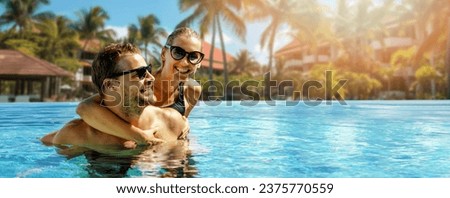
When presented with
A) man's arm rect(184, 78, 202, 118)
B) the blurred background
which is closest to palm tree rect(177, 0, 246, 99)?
the blurred background

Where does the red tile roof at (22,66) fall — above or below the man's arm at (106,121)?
above

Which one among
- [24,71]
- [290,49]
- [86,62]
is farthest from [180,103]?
[290,49]

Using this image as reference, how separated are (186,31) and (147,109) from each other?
0.72 metres

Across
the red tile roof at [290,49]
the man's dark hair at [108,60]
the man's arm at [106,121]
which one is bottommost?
the man's arm at [106,121]

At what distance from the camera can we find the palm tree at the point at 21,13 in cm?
3206

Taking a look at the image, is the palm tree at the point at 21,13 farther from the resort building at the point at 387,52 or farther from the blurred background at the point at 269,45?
the resort building at the point at 387,52

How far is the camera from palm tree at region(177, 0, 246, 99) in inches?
979

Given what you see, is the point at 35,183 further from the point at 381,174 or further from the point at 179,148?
the point at 381,174

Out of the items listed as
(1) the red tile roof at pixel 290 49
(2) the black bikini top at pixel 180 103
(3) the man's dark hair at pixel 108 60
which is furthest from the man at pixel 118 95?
(1) the red tile roof at pixel 290 49

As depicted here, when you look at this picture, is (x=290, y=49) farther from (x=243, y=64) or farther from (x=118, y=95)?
(x=118, y=95)

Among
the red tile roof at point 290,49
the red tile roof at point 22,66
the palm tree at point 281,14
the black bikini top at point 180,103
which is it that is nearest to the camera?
the black bikini top at point 180,103

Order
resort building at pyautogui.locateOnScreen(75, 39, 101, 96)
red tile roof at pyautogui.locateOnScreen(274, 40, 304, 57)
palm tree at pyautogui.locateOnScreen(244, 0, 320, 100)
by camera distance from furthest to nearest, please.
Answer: red tile roof at pyautogui.locateOnScreen(274, 40, 304, 57) → resort building at pyautogui.locateOnScreen(75, 39, 101, 96) → palm tree at pyautogui.locateOnScreen(244, 0, 320, 100)

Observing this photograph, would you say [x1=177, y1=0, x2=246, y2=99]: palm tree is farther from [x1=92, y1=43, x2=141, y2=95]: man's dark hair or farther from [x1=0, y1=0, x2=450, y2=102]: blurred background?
[x1=92, y1=43, x2=141, y2=95]: man's dark hair

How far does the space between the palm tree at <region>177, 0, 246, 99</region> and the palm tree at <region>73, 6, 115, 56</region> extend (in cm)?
1364
